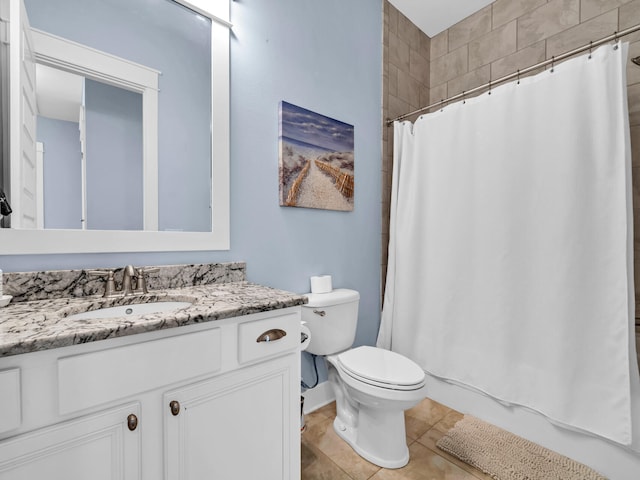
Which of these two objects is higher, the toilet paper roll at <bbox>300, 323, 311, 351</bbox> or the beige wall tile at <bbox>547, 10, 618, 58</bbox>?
the beige wall tile at <bbox>547, 10, 618, 58</bbox>

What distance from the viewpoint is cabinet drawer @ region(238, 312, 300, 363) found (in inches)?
37.7

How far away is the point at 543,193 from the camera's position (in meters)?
1.52

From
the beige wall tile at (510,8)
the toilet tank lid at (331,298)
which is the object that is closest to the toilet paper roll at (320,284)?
the toilet tank lid at (331,298)

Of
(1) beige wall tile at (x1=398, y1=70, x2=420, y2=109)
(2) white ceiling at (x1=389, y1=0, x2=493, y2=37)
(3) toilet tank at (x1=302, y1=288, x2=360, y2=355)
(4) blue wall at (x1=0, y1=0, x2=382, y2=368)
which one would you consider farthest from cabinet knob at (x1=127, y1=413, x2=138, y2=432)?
(2) white ceiling at (x1=389, y1=0, x2=493, y2=37)

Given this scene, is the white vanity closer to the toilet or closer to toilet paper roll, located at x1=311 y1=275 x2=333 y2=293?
the toilet

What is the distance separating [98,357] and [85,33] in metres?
1.15

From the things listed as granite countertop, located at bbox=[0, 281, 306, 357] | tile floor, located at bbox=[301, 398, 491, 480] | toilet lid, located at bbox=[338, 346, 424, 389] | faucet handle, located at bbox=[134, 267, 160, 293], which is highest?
faucet handle, located at bbox=[134, 267, 160, 293]

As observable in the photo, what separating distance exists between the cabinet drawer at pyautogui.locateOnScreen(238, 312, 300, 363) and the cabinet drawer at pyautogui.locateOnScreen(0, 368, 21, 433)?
486 millimetres

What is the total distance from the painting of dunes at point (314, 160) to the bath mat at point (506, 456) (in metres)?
1.37

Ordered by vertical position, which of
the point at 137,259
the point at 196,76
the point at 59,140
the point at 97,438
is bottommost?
the point at 97,438

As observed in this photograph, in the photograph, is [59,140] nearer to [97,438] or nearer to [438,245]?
[97,438]

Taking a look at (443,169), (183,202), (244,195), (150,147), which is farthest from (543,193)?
(150,147)

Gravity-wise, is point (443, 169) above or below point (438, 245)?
above

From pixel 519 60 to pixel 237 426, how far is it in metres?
2.51
